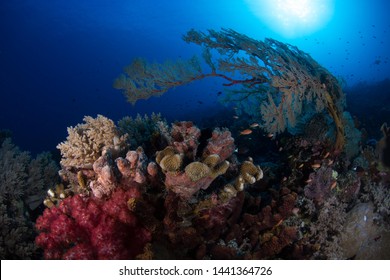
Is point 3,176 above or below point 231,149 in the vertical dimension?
above

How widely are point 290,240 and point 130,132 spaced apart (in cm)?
368

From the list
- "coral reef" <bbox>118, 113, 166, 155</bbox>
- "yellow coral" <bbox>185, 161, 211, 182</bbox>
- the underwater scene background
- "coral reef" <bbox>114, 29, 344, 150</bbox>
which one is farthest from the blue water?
"yellow coral" <bbox>185, 161, 211, 182</bbox>

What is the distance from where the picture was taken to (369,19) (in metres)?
84.4

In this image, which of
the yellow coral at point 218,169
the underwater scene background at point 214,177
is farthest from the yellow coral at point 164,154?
the yellow coral at point 218,169

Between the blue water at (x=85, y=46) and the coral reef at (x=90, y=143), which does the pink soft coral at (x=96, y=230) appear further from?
the blue water at (x=85, y=46)

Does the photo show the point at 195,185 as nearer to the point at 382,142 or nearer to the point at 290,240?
the point at 290,240

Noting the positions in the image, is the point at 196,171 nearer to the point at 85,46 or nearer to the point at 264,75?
the point at 264,75

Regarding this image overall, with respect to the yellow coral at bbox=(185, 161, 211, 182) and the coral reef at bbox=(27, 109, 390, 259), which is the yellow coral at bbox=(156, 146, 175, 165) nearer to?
the coral reef at bbox=(27, 109, 390, 259)

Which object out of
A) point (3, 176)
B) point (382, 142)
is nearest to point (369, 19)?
→ point (382, 142)

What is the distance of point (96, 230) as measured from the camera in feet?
10.4

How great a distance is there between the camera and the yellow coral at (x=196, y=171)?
3.40 m

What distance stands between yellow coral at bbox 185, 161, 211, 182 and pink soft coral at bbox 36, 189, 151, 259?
80 centimetres

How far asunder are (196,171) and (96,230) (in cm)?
145

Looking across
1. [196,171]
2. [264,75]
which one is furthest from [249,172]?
[264,75]
